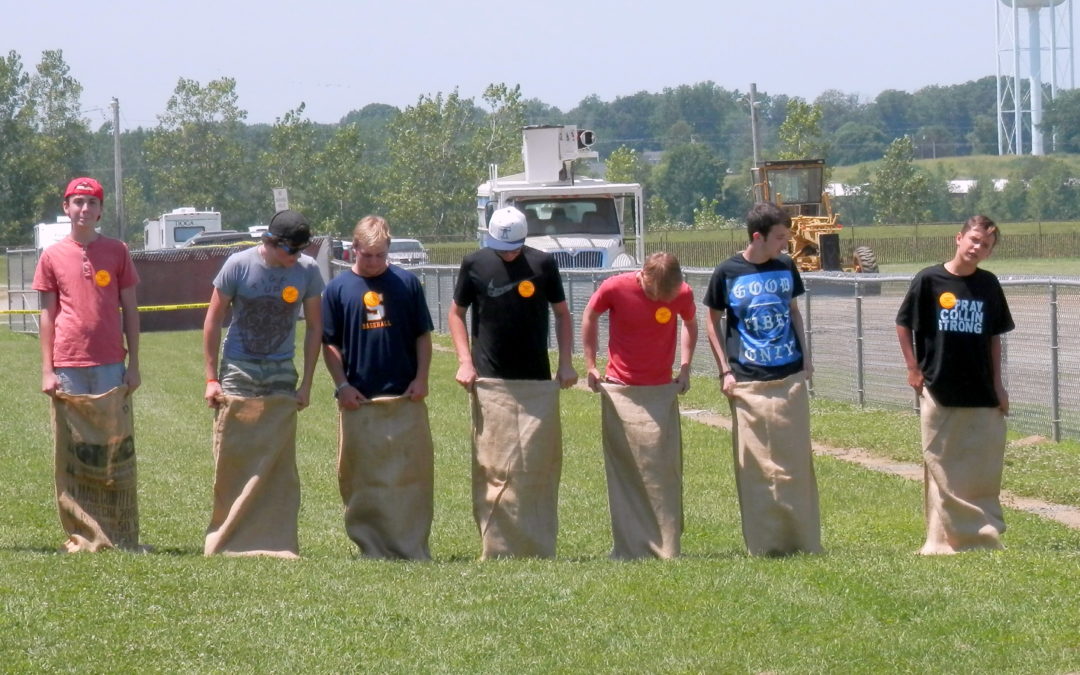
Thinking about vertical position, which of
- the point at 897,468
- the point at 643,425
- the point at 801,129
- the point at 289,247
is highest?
the point at 801,129

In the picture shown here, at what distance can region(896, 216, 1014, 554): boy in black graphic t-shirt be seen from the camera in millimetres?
7961

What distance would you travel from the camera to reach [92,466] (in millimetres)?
7832

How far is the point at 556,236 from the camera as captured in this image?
993 inches

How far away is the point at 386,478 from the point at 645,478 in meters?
1.37

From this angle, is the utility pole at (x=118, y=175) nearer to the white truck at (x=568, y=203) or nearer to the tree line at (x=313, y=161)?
the tree line at (x=313, y=161)

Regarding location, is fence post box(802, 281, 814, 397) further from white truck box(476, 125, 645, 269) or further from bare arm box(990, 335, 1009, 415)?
bare arm box(990, 335, 1009, 415)

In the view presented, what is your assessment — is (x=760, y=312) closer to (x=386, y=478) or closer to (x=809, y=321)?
(x=386, y=478)

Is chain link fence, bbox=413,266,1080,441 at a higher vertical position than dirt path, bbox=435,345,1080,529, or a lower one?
higher

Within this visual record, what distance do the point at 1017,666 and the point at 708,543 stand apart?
3432mm

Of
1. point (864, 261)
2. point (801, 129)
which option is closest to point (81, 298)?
point (864, 261)

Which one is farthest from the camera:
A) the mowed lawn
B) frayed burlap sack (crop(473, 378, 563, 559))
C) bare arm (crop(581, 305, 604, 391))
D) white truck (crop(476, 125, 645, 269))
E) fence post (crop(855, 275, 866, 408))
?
white truck (crop(476, 125, 645, 269))

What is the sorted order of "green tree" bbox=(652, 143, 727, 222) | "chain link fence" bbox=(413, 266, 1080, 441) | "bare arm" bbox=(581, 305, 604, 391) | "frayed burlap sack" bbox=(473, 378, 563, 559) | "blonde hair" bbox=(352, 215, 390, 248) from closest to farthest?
"blonde hair" bbox=(352, 215, 390, 248) → "frayed burlap sack" bbox=(473, 378, 563, 559) → "bare arm" bbox=(581, 305, 604, 391) → "chain link fence" bbox=(413, 266, 1080, 441) → "green tree" bbox=(652, 143, 727, 222)

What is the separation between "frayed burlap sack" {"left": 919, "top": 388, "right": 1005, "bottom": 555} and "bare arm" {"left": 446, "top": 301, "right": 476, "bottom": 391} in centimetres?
245

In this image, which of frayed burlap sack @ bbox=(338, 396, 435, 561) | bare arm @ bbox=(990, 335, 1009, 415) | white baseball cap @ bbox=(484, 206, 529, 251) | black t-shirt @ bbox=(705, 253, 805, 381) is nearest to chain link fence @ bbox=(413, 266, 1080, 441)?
bare arm @ bbox=(990, 335, 1009, 415)
